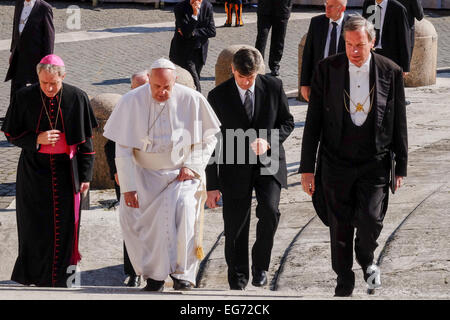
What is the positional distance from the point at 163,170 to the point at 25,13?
529 cm

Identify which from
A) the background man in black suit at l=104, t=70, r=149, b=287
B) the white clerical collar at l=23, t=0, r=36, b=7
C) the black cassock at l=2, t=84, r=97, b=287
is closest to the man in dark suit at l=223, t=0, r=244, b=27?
the white clerical collar at l=23, t=0, r=36, b=7

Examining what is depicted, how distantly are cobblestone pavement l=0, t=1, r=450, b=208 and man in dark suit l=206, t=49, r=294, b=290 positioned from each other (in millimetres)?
3722

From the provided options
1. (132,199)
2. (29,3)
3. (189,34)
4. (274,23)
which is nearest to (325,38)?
(132,199)

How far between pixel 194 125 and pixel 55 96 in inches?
44.0

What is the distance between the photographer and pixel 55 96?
7.73 m

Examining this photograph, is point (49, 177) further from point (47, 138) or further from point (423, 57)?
point (423, 57)

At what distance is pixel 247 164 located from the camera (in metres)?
7.61

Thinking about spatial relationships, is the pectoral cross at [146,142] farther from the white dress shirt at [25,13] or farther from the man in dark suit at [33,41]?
the white dress shirt at [25,13]

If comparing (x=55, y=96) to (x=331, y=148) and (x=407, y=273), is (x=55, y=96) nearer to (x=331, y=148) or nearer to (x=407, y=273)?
(x=331, y=148)

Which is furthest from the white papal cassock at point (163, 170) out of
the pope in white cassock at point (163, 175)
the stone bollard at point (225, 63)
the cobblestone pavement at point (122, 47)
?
the stone bollard at point (225, 63)

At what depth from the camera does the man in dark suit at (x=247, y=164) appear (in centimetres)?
759

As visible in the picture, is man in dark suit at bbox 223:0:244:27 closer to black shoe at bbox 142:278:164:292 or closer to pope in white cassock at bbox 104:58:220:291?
pope in white cassock at bbox 104:58:220:291

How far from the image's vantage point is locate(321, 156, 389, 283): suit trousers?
6.84 metres
